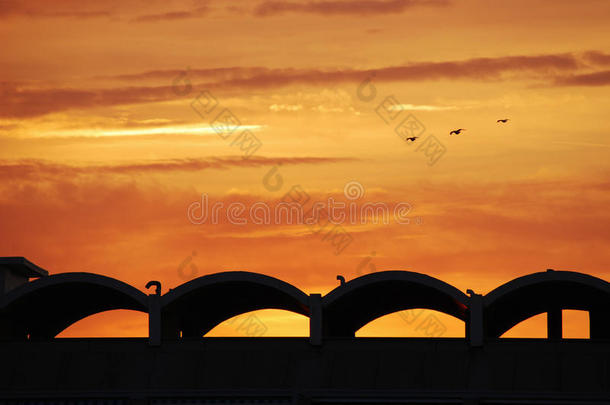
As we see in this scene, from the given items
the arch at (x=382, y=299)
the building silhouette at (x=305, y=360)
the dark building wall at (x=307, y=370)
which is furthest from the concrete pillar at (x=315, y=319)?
the dark building wall at (x=307, y=370)

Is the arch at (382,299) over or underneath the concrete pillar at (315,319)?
over

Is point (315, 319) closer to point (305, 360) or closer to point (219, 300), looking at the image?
point (305, 360)

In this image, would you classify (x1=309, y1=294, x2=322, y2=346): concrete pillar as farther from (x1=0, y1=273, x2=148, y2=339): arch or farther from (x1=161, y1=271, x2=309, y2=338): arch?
(x1=0, y1=273, x2=148, y2=339): arch

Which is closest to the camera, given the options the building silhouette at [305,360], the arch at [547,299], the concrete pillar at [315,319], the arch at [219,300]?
the arch at [547,299]

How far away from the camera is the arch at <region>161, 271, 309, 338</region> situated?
54.9m

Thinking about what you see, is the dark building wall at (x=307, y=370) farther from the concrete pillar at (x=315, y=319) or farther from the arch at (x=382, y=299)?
the arch at (x=382, y=299)

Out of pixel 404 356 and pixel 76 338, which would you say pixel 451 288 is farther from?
pixel 76 338

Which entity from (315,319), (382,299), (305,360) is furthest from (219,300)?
(382,299)

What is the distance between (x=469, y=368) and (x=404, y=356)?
3262mm

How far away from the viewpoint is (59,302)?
61562 mm

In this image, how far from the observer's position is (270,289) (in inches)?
2258

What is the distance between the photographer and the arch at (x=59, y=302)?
55.2 m

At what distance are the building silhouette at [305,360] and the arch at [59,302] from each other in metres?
0.11

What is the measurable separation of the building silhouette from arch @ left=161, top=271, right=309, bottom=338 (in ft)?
0.32
